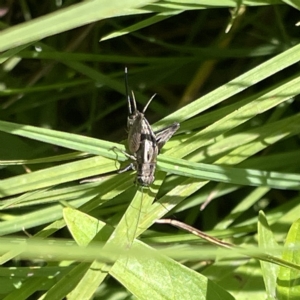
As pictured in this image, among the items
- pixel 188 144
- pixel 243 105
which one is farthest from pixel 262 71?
pixel 188 144

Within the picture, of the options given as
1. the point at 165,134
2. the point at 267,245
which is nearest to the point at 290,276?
the point at 267,245

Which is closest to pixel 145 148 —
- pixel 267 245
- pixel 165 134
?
pixel 165 134

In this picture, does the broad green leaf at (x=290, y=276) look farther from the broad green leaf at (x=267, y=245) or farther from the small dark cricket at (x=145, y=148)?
the small dark cricket at (x=145, y=148)

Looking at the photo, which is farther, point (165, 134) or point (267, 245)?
point (165, 134)

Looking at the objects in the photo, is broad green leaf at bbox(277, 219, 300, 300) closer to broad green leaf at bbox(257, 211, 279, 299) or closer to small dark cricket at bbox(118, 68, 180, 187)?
broad green leaf at bbox(257, 211, 279, 299)

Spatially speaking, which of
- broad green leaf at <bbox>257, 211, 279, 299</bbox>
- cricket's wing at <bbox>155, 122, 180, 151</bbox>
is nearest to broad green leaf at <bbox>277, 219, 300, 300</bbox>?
broad green leaf at <bbox>257, 211, 279, 299</bbox>

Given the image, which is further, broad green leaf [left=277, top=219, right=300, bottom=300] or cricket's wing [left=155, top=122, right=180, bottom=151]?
cricket's wing [left=155, top=122, right=180, bottom=151]

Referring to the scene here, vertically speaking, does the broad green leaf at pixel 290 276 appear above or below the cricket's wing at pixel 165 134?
below

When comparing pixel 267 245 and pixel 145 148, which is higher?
pixel 145 148

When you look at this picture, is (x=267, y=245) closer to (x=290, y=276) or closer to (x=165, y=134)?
(x=290, y=276)

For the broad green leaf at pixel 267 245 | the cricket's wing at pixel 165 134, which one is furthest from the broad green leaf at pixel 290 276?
the cricket's wing at pixel 165 134

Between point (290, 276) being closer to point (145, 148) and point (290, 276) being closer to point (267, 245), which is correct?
point (267, 245)
